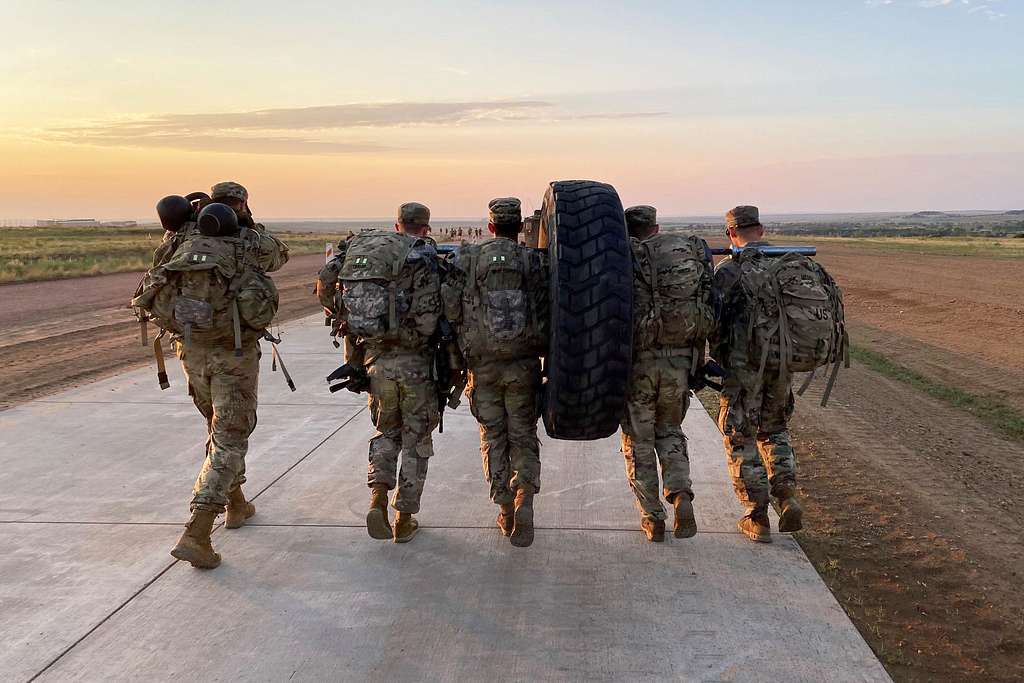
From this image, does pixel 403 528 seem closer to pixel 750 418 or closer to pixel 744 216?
pixel 750 418

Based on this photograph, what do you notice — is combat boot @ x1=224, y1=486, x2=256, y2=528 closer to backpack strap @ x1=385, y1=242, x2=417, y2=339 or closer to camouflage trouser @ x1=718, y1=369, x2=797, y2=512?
backpack strap @ x1=385, y1=242, x2=417, y2=339

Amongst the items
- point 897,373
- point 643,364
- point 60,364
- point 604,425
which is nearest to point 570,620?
point 604,425

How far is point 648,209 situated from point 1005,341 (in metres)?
10.7

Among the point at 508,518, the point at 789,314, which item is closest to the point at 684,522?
the point at 508,518

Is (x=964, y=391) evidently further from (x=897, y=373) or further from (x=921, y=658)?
(x=921, y=658)

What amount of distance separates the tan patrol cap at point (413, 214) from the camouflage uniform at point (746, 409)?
1815mm

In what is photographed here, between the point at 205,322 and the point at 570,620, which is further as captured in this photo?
the point at 205,322

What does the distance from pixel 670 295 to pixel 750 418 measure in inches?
40.0

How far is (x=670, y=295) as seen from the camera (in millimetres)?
4031

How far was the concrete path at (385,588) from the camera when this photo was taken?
3.15m

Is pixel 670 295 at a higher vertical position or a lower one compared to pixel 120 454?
higher

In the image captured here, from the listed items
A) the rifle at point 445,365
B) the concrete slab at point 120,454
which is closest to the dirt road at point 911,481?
the concrete slab at point 120,454

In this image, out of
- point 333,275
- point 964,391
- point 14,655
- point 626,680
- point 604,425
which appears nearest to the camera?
point 626,680

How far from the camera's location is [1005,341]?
39.9 feet
